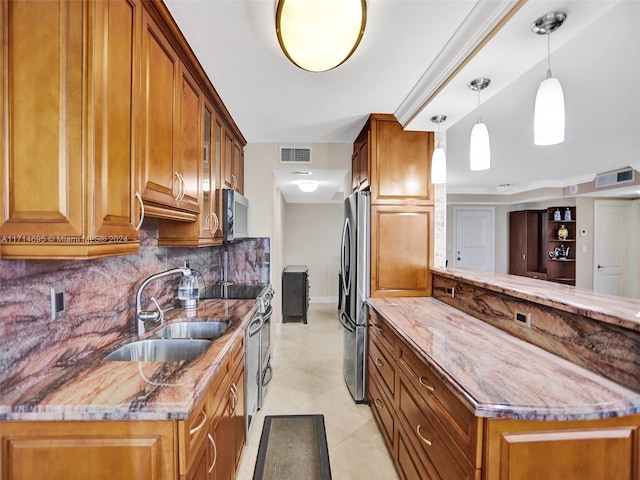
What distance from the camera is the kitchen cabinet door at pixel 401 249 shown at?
2.78m

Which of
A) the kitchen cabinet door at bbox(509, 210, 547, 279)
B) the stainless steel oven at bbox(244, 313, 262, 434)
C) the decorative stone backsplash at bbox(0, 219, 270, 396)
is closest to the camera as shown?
the decorative stone backsplash at bbox(0, 219, 270, 396)

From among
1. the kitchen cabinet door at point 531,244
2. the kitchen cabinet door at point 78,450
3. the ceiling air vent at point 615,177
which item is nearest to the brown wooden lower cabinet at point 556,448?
the kitchen cabinet door at point 78,450

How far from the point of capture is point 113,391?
107 centimetres

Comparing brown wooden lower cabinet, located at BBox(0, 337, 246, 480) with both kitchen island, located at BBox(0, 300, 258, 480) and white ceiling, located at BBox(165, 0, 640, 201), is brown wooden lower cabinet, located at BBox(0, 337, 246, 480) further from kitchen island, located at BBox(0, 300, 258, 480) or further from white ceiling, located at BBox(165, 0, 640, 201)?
white ceiling, located at BBox(165, 0, 640, 201)

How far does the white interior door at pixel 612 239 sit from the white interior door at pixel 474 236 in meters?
2.06

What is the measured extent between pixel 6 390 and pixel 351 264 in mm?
2293

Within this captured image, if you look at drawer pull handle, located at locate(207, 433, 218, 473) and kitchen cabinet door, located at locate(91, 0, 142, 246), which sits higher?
kitchen cabinet door, located at locate(91, 0, 142, 246)

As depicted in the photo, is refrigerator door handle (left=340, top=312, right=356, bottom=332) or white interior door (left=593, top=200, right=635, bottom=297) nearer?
refrigerator door handle (left=340, top=312, right=356, bottom=332)

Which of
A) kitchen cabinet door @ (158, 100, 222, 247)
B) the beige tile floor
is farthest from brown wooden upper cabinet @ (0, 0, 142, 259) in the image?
the beige tile floor

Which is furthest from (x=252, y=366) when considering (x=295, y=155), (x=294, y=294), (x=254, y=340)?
(x=294, y=294)

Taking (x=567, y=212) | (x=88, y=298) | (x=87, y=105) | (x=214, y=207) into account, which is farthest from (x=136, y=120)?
(x=567, y=212)

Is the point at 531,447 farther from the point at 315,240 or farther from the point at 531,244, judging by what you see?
the point at 531,244

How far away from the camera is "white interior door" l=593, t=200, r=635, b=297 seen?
20.2 ft

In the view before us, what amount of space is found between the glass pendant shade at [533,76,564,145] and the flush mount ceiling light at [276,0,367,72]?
79 cm
